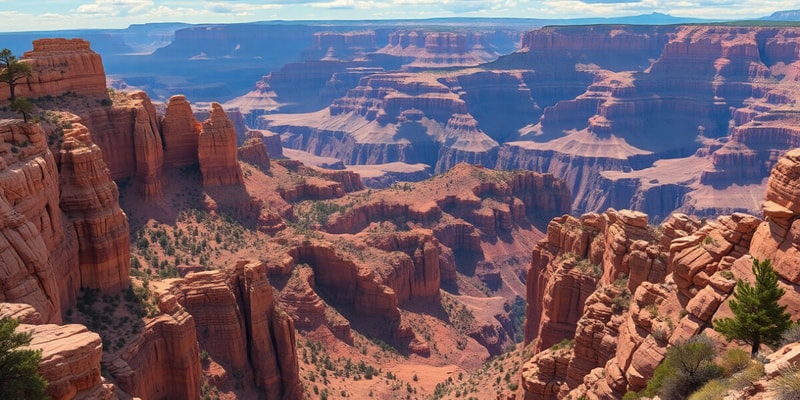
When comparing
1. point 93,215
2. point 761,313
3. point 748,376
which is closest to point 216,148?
point 93,215

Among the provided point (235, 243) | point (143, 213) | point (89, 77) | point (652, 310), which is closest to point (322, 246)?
point (235, 243)

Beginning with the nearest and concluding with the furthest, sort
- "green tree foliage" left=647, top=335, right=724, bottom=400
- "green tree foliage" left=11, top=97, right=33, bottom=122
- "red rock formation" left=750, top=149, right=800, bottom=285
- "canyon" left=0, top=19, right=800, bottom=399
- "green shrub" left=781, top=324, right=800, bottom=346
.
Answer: "green shrub" left=781, top=324, right=800, bottom=346, "green tree foliage" left=647, top=335, right=724, bottom=400, "red rock formation" left=750, top=149, right=800, bottom=285, "canyon" left=0, top=19, right=800, bottom=399, "green tree foliage" left=11, top=97, right=33, bottom=122

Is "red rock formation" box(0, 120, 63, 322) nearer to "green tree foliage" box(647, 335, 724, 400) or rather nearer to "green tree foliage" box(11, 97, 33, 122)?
"green tree foliage" box(11, 97, 33, 122)

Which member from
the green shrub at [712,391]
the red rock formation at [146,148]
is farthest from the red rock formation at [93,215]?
the green shrub at [712,391]

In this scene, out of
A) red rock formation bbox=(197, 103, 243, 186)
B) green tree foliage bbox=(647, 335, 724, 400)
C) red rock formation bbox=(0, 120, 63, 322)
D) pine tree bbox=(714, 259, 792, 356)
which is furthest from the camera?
red rock formation bbox=(197, 103, 243, 186)

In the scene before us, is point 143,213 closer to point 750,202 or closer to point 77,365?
point 77,365

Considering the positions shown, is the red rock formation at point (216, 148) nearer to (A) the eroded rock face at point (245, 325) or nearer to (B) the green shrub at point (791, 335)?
(A) the eroded rock face at point (245, 325)

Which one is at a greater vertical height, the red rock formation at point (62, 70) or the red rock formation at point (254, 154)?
the red rock formation at point (62, 70)

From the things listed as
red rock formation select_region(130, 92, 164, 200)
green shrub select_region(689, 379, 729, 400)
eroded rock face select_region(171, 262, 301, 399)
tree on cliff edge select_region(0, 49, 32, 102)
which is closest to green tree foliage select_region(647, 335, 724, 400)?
green shrub select_region(689, 379, 729, 400)
